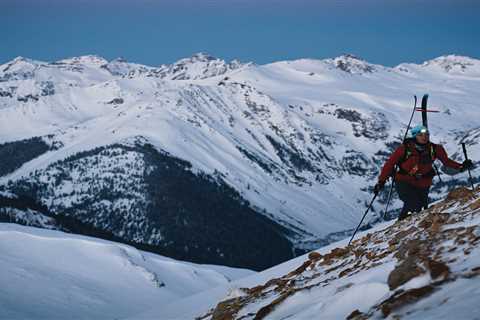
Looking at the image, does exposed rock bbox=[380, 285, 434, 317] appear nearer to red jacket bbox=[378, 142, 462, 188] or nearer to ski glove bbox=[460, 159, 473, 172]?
red jacket bbox=[378, 142, 462, 188]

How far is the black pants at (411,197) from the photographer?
1647 cm

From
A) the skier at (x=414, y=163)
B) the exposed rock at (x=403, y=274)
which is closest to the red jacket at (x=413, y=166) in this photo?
the skier at (x=414, y=163)

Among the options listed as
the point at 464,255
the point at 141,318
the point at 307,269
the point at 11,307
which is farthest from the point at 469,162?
the point at 11,307

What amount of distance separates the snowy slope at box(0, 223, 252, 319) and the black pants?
24.1 meters

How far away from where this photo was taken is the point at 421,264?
8.08 m

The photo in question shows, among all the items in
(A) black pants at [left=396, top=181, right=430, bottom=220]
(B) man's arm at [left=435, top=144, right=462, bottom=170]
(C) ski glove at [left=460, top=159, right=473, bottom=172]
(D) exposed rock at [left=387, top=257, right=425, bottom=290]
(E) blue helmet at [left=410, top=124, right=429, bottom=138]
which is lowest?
(D) exposed rock at [left=387, top=257, right=425, bottom=290]

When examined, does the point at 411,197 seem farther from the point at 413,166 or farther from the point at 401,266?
the point at 401,266

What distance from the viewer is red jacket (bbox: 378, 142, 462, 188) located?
15.7 meters

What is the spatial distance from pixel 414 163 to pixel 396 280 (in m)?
8.54

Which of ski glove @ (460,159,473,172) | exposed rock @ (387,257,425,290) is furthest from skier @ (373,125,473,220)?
exposed rock @ (387,257,425,290)

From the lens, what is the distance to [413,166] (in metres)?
15.9

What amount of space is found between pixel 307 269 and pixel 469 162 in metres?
6.45

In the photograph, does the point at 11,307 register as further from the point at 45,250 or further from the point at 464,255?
the point at 464,255

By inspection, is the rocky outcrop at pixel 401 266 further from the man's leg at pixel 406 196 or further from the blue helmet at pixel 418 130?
the blue helmet at pixel 418 130
